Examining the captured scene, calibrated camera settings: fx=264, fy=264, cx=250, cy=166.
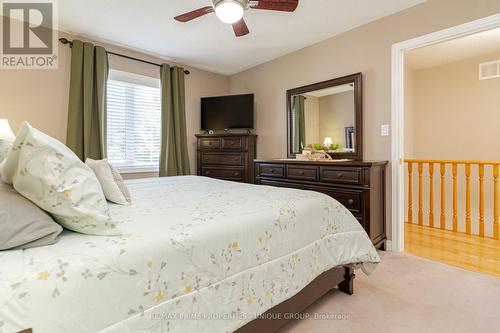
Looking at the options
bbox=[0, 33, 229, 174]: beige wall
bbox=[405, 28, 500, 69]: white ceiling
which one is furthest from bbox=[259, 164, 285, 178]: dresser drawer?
bbox=[405, 28, 500, 69]: white ceiling

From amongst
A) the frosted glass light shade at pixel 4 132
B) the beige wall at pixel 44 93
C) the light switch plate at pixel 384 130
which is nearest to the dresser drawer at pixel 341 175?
the light switch plate at pixel 384 130

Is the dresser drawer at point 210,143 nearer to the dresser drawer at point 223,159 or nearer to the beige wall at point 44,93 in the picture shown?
the dresser drawer at point 223,159

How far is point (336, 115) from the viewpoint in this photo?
130 inches

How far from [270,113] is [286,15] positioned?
61.9 inches

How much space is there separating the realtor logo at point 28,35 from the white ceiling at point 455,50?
442cm

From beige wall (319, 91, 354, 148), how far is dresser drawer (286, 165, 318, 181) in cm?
61

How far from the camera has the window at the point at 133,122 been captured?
3.56 m

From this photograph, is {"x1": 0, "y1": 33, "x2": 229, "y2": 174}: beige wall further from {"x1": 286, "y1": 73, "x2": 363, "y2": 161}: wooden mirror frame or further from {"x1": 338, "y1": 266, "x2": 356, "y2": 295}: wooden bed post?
{"x1": 338, "y1": 266, "x2": 356, "y2": 295}: wooden bed post

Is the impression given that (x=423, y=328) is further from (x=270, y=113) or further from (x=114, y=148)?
(x=114, y=148)

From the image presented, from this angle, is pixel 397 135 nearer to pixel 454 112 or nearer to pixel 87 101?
pixel 454 112

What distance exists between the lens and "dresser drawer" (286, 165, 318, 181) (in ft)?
9.64

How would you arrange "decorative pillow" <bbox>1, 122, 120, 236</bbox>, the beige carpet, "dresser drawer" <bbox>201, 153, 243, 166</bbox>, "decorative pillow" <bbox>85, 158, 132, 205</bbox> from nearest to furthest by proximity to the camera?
"decorative pillow" <bbox>1, 122, 120, 236</bbox>, "decorative pillow" <bbox>85, 158, 132, 205</bbox>, the beige carpet, "dresser drawer" <bbox>201, 153, 243, 166</bbox>

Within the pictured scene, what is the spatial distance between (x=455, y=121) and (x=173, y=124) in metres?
4.50

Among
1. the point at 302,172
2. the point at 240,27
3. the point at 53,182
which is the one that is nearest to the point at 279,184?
the point at 302,172
